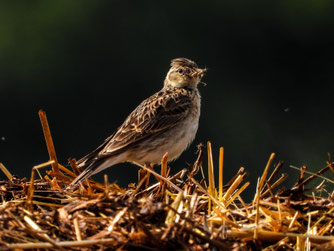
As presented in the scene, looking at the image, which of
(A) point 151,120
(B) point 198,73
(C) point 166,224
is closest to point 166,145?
(A) point 151,120

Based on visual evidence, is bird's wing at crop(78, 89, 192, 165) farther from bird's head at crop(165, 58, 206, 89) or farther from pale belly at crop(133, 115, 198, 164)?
bird's head at crop(165, 58, 206, 89)

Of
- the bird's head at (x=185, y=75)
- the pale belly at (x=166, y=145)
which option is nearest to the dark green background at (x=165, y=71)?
the bird's head at (x=185, y=75)

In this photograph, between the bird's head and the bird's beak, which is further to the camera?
the bird's head

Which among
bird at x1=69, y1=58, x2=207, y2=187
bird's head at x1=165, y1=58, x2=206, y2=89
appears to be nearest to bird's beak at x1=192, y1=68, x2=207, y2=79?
bird's head at x1=165, y1=58, x2=206, y2=89

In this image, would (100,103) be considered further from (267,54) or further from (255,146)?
(267,54)

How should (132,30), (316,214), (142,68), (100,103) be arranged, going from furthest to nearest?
(132,30) → (142,68) → (100,103) → (316,214)

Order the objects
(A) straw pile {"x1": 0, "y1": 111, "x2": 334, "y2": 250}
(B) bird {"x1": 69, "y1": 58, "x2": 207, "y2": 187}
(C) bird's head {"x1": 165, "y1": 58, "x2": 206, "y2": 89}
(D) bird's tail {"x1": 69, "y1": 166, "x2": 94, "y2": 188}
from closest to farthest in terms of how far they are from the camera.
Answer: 1. (A) straw pile {"x1": 0, "y1": 111, "x2": 334, "y2": 250}
2. (D) bird's tail {"x1": 69, "y1": 166, "x2": 94, "y2": 188}
3. (B) bird {"x1": 69, "y1": 58, "x2": 207, "y2": 187}
4. (C) bird's head {"x1": 165, "y1": 58, "x2": 206, "y2": 89}

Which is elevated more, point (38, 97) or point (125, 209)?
point (125, 209)

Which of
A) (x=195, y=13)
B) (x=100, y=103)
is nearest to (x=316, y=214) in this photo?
(x=100, y=103)
